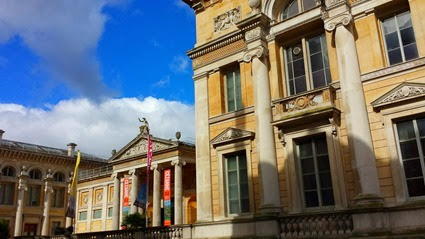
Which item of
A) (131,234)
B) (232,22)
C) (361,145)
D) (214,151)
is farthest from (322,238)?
(232,22)

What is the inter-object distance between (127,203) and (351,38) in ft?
113

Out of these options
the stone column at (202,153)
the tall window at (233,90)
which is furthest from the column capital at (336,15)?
the stone column at (202,153)

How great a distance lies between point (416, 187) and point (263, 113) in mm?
6104

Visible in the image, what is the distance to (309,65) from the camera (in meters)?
16.4

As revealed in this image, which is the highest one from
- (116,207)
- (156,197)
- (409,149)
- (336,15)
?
(336,15)

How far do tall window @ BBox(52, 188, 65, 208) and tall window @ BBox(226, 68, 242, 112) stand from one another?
46.9 m

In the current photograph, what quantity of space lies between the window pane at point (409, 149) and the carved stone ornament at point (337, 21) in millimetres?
4822

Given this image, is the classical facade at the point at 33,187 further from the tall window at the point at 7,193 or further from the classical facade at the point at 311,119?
the classical facade at the point at 311,119

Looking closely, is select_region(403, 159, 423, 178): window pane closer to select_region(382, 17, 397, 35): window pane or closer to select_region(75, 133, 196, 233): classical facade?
select_region(382, 17, 397, 35): window pane

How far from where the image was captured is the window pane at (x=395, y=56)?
46.5 feet

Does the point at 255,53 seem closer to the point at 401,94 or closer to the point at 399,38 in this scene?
the point at 399,38

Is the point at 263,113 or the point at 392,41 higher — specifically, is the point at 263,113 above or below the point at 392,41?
below

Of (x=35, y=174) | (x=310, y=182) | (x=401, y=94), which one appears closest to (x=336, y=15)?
(x=401, y=94)

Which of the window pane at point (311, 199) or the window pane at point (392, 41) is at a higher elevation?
the window pane at point (392, 41)
